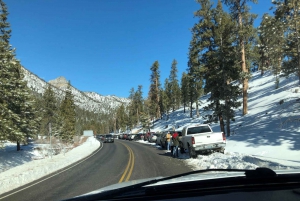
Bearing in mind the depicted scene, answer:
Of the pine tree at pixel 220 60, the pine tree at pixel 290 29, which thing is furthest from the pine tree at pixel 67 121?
the pine tree at pixel 290 29

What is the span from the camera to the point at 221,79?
75.8ft

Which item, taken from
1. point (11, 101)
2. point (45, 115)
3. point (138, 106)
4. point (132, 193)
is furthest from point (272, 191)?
point (138, 106)

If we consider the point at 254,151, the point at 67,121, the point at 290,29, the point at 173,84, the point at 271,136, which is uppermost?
the point at 173,84

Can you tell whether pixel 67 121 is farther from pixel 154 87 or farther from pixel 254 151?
pixel 254 151

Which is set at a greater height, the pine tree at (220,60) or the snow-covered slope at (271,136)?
the pine tree at (220,60)

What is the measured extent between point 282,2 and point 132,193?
52.1ft

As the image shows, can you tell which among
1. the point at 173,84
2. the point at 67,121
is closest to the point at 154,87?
the point at 173,84

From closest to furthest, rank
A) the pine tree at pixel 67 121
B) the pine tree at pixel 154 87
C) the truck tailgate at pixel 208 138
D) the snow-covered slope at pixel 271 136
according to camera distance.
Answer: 1. the snow-covered slope at pixel 271 136
2. the truck tailgate at pixel 208 138
3. the pine tree at pixel 67 121
4. the pine tree at pixel 154 87

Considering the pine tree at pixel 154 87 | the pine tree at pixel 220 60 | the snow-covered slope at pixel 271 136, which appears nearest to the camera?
the snow-covered slope at pixel 271 136

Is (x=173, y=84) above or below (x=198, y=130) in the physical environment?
above

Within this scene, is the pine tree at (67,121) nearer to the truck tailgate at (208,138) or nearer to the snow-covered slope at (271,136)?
the snow-covered slope at (271,136)

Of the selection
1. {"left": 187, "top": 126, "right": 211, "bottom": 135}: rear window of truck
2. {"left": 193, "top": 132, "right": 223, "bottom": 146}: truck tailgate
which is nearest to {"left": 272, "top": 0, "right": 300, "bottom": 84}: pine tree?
{"left": 193, "top": 132, "right": 223, "bottom": 146}: truck tailgate

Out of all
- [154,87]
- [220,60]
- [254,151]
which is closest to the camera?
[254,151]

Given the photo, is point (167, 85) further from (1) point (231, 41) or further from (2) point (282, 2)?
(2) point (282, 2)
